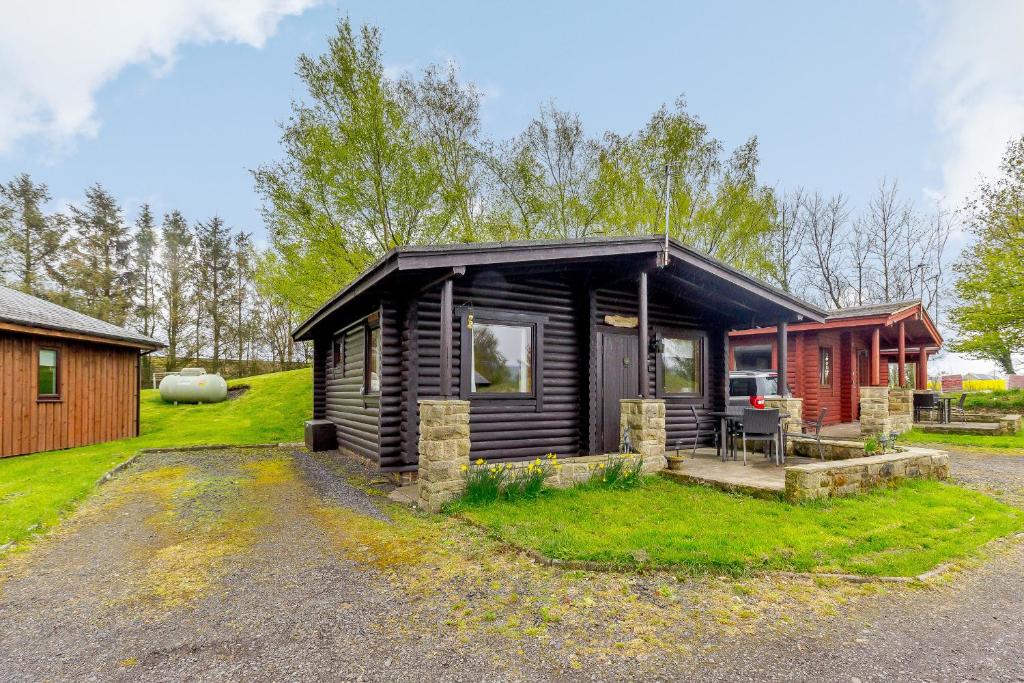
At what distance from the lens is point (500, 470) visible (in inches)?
236

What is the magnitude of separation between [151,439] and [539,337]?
10742 millimetres

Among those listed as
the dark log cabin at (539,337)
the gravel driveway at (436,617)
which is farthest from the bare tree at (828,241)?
the gravel driveway at (436,617)

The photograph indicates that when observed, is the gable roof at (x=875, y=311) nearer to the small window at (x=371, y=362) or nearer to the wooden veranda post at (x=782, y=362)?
the wooden veranda post at (x=782, y=362)

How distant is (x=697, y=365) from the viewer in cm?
1009

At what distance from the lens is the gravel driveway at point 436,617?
2.69m

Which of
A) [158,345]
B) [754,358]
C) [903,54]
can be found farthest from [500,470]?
[903,54]

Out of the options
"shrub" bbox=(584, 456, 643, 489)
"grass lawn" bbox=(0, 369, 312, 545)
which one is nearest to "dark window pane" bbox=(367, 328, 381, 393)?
"shrub" bbox=(584, 456, 643, 489)

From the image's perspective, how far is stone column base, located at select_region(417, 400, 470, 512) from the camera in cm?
575

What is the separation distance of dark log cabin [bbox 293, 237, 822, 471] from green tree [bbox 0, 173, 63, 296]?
20.8 meters

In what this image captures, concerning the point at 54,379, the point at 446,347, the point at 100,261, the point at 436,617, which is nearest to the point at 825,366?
the point at 446,347

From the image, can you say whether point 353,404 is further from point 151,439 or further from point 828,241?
point 828,241

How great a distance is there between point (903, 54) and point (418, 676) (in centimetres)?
2264

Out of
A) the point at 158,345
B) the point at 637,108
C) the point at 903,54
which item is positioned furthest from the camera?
the point at 637,108

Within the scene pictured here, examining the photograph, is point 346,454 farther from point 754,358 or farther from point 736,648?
point 754,358
